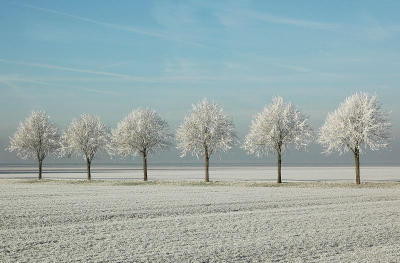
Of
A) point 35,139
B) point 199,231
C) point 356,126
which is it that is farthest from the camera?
point 35,139

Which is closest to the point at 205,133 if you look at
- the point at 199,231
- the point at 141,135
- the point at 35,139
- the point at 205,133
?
the point at 205,133

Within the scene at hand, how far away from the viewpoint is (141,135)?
57094mm

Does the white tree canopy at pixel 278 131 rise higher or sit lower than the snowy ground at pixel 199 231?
higher

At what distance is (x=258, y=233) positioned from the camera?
57.4 ft

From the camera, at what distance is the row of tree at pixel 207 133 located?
48.6 meters

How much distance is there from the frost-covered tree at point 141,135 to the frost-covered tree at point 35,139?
35.5ft

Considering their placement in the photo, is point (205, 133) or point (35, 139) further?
point (35, 139)

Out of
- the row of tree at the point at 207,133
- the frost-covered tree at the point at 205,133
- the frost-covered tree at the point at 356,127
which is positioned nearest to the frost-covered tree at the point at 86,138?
the row of tree at the point at 207,133

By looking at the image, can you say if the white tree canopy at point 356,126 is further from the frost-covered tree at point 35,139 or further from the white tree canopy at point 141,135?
the frost-covered tree at point 35,139

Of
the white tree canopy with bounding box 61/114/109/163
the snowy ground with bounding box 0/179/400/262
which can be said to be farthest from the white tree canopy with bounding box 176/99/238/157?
the snowy ground with bounding box 0/179/400/262

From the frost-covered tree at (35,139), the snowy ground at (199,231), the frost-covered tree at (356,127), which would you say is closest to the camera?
the snowy ground at (199,231)

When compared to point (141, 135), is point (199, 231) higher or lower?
lower

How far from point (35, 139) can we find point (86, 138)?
766cm

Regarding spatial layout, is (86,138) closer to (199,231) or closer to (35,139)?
(35,139)
